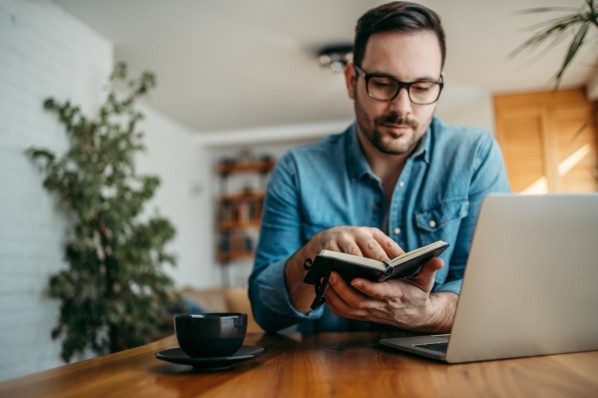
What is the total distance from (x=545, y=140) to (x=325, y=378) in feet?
17.5

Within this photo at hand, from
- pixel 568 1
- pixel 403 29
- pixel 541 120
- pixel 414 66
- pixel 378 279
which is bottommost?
pixel 378 279

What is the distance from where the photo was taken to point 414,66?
1.31m

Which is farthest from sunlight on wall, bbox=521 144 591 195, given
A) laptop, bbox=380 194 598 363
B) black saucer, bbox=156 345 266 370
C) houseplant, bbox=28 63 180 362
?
black saucer, bbox=156 345 266 370

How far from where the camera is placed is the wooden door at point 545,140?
5.18 meters

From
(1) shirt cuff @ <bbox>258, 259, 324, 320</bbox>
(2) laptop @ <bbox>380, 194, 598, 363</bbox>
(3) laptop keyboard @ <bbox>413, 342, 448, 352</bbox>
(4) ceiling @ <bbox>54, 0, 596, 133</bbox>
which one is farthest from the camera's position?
(4) ceiling @ <bbox>54, 0, 596, 133</bbox>

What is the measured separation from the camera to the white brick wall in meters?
2.82

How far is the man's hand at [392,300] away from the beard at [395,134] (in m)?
0.48

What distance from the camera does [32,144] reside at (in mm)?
3021

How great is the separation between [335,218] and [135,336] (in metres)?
2.40

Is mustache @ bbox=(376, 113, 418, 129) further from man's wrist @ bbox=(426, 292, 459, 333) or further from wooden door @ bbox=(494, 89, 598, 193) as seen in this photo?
wooden door @ bbox=(494, 89, 598, 193)

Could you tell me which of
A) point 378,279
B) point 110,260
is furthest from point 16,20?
point 378,279

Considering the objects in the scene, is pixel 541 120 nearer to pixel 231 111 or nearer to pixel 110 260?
pixel 231 111

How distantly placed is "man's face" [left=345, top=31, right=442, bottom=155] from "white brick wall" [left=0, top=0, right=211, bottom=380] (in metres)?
2.31

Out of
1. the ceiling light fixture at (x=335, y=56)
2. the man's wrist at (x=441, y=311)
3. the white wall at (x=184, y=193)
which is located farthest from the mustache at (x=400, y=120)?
the white wall at (x=184, y=193)
